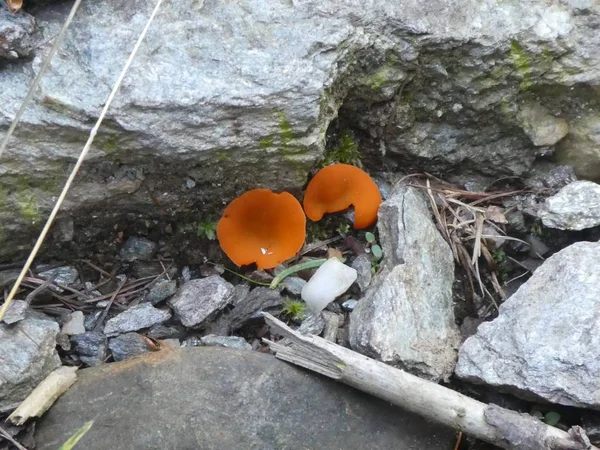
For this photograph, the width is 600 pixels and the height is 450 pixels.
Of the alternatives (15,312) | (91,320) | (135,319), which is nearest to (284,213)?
(135,319)

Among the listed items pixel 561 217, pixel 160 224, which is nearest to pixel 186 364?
pixel 160 224

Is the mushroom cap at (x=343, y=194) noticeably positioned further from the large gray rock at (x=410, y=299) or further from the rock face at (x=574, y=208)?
the rock face at (x=574, y=208)

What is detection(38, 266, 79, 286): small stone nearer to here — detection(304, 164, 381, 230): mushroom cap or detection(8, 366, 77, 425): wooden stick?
detection(8, 366, 77, 425): wooden stick

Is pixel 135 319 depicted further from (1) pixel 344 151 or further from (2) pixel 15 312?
Answer: (1) pixel 344 151

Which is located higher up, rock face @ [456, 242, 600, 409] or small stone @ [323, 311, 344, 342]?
rock face @ [456, 242, 600, 409]

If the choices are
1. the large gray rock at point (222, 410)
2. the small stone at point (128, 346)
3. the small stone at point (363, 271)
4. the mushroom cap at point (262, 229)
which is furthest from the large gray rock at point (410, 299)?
the small stone at point (128, 346)

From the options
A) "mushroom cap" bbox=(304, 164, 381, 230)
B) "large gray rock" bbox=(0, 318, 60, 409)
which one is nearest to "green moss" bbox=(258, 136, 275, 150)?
"mushroom cap" bbox=(304, 164, 381, 230)

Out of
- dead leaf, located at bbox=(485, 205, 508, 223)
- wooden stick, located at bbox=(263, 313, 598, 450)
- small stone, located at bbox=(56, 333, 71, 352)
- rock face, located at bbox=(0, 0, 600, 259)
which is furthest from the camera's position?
dead leaf, located at bbox=(485, 205, 508, 223)
